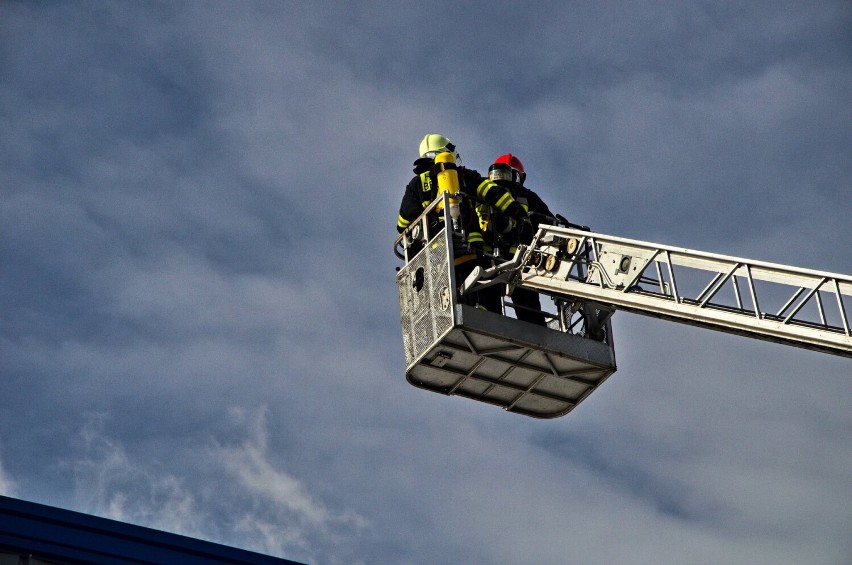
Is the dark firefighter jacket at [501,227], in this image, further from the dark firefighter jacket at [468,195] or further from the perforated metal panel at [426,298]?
the perforated metal panel at [426,298]

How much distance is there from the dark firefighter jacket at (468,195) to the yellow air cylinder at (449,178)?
138 millimetres

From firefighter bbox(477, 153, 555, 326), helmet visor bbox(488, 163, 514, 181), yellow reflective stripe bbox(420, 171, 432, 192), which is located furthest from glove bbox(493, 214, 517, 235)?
yellow reflective stripe bbox(420, 171, 432, 192)

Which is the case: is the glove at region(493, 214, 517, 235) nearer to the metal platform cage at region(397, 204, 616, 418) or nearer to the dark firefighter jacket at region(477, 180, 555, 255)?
the dark firefighter jacket at region(477, 180, 555, 255)

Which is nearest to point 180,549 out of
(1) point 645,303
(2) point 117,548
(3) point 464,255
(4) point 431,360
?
(2) point 117,548

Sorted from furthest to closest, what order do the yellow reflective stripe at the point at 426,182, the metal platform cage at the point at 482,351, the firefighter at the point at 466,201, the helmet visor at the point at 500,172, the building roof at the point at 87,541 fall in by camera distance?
the helmet visor at the point at 500,172 < the yellow reflective stripe at the point at 426,182 < the firefighter at the point at 466,201 < the metal platform cage at the point at 482,351 < the building roof at the point at 87,541

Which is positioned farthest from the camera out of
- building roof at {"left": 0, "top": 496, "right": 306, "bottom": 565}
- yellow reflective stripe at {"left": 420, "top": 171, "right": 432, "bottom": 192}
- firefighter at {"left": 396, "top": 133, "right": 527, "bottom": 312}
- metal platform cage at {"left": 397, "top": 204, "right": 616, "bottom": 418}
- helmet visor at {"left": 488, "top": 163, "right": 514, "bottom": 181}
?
helmet visor at {"left": 488, "top": 163, "right": 514, "bottom": 181}

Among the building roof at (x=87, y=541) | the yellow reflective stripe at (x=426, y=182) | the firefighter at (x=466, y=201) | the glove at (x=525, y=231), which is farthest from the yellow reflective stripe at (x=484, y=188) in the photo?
the building roof at (x=87, y=541)

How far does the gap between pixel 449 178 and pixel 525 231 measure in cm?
117

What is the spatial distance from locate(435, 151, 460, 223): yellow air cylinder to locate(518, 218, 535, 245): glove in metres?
0.84

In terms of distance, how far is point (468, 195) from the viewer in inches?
730

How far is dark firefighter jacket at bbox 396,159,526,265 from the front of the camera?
18.3 metres

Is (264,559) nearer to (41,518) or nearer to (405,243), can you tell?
(41,518)

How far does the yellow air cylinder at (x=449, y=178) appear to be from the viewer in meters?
18.2

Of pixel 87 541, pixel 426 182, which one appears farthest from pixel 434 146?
pixel 87 541
